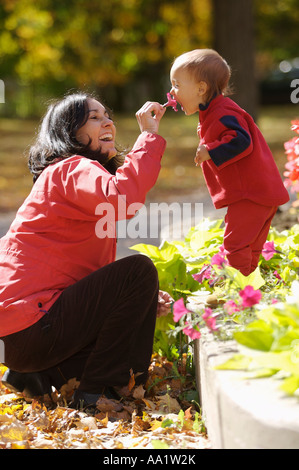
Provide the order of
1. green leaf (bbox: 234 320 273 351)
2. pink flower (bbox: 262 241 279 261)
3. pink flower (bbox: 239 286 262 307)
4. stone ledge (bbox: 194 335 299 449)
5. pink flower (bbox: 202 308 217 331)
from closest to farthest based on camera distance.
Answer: stone ledge (bbox: 194 335 299 449)
green leaf (bbox: 234 320 273 351)
pink flower (bbox: 239 286 262 307)
pink flower (bbox: 202 308 217 331)
pink flower (bbox: 262 241 279 261)

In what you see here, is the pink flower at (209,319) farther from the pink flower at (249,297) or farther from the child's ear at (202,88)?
the child's ear at (202,88)

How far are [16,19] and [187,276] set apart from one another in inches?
487

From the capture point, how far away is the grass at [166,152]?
10.9m

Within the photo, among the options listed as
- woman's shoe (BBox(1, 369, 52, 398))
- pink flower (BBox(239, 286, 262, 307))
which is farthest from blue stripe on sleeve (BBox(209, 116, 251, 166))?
woman's shoe (BBox(1, 369, 52, 398))

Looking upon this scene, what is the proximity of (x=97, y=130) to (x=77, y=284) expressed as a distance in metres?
0.76

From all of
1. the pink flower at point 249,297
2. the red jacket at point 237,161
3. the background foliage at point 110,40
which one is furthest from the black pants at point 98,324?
the background foliage at point 110,40

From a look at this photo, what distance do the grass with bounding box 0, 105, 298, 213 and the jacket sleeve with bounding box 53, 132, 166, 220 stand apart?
4.60 metres

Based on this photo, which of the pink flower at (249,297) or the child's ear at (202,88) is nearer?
the pink flower at (249,297)

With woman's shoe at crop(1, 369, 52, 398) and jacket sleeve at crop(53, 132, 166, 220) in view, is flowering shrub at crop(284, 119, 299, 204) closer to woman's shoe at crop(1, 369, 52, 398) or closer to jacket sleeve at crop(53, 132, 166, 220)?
jacket sleeve at crop(53, 132, 166, 220)

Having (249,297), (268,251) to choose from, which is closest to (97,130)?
(268,251)

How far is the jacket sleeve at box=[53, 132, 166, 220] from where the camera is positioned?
2.69m

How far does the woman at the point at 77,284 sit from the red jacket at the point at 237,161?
0.85 feet

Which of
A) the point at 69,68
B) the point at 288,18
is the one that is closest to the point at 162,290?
the point at 69,68

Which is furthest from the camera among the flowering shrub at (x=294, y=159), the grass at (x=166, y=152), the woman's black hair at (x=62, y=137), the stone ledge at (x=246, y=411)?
the grass at (x=166, y=152)
